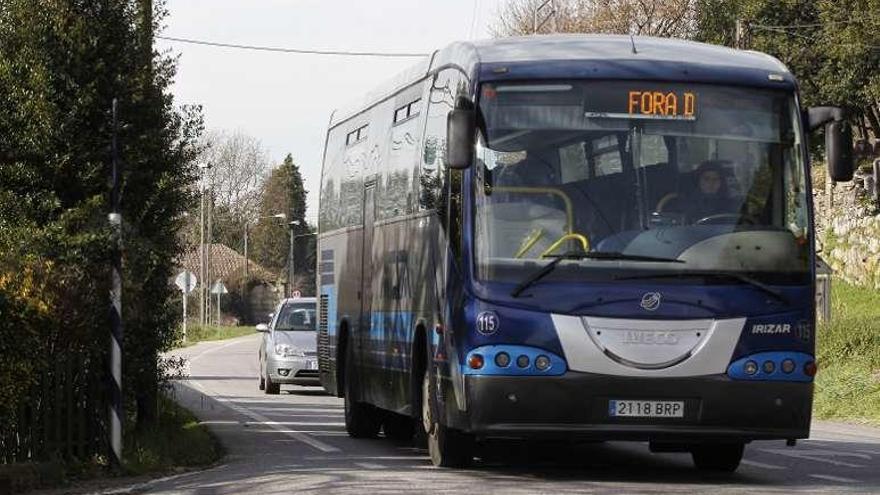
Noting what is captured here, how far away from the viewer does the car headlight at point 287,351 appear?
3195 centimetres

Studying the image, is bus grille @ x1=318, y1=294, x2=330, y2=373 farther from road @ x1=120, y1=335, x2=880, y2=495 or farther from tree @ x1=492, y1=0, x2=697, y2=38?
tree @ x1=492, y1=0, x2=697, y2=38

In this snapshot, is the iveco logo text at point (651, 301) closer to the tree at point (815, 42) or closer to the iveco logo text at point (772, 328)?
the iveco logo text at point (772, 328)

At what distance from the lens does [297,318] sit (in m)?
32.6

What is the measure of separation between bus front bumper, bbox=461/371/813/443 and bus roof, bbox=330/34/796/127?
233 centimetres

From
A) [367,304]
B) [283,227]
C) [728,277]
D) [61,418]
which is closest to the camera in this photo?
[728,277]

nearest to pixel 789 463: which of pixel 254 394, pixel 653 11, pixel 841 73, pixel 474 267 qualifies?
pixel 474 267

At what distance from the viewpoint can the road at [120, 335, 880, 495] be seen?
13.4m

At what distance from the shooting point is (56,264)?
15.1 meters

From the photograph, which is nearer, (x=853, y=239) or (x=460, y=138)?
(x=460, y=138)

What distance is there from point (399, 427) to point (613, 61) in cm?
681

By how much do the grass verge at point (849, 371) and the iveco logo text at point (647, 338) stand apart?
12.0 m

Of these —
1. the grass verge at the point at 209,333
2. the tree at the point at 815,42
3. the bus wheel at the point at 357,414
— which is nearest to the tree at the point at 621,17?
the tree at the point at 815,42

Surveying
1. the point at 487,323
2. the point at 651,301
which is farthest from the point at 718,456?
the point at 487,323

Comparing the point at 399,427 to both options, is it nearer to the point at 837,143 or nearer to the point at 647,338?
the point at 647,338
